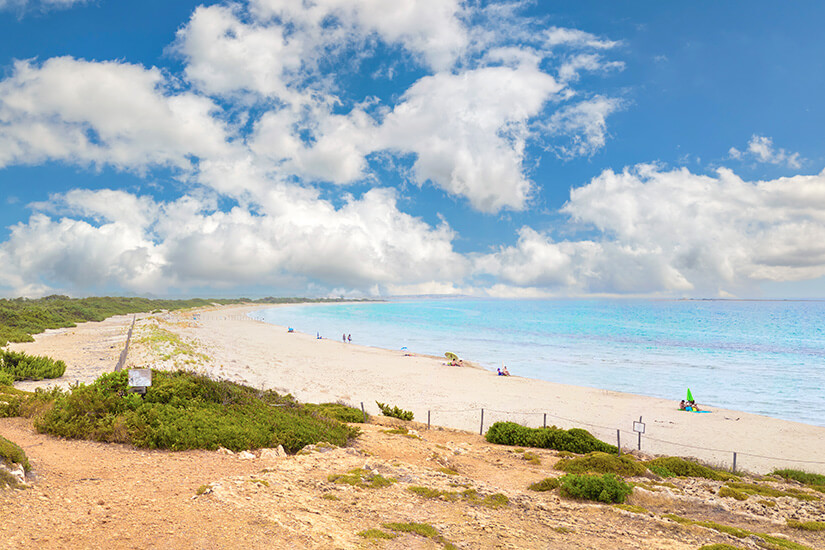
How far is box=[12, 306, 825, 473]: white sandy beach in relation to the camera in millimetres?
19500

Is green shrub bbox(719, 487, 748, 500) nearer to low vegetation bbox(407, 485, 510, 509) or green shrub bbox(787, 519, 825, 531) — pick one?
green shrub bbox(787, 519, 825, 531)

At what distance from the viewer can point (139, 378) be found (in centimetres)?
1181

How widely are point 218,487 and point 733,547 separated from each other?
8.73 metres

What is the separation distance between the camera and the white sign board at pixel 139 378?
11.7 metres

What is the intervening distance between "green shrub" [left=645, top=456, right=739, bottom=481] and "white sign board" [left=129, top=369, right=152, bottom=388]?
46.1 feet

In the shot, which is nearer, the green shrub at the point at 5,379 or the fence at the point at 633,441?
the green shrub at the point at 5,379

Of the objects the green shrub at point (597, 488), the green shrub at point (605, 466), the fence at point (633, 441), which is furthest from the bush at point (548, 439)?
the green shrub at point (597, 488)

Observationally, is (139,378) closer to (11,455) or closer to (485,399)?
(11,455)

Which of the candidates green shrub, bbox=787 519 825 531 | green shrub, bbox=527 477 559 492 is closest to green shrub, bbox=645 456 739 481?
green shrub, bbox=787 519 825 531

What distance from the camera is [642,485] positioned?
428 inches

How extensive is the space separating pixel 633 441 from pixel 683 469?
6.77 m

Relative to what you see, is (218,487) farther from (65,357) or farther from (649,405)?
(65,357)

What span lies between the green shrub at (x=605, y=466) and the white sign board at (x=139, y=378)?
11444mm

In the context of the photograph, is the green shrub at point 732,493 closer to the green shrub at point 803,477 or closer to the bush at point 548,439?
the bush at point 548,439
